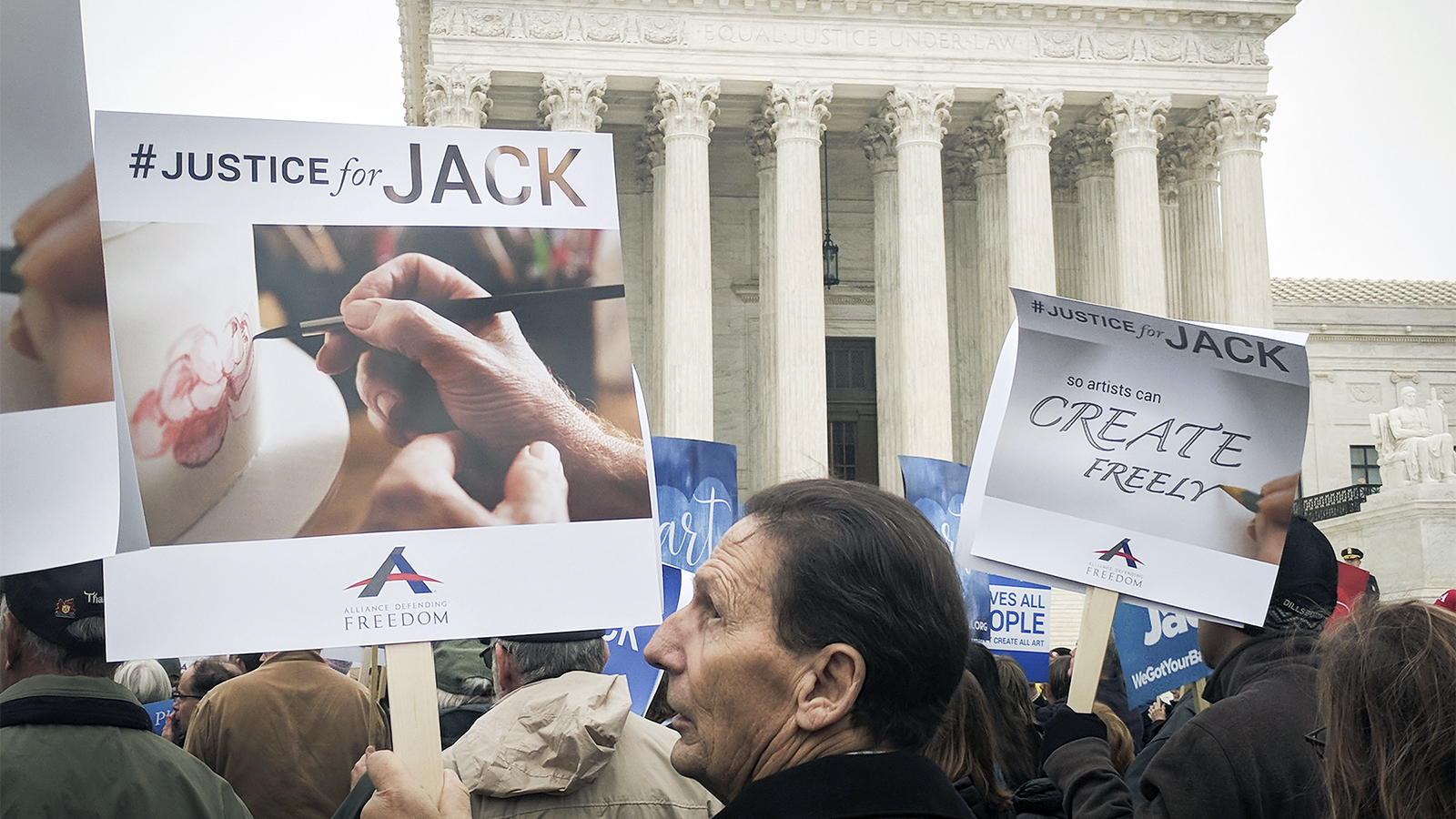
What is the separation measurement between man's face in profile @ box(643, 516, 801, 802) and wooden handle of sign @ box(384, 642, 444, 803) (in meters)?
0.89

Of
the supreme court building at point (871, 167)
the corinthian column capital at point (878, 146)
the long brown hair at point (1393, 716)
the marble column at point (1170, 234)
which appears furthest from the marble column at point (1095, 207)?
the long brown hair at point (1393, 716)

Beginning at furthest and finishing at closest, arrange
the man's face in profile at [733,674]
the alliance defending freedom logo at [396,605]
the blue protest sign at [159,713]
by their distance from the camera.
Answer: the blue protest sign at [159,713] → the alliance defending freedom logo at [396,605] → the man's face in profile at [733,674]

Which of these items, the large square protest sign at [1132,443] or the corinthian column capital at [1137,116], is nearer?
the large square protest sign at [1132,443]

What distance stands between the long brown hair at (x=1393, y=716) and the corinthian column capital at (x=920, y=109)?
102 feet

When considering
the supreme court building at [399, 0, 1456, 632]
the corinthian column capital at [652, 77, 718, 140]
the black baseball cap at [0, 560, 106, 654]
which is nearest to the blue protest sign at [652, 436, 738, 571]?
the black baseball cap at [0, 560, 106, 654]

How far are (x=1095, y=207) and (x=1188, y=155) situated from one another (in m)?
2.80

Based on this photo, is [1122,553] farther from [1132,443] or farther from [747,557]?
[747,557]

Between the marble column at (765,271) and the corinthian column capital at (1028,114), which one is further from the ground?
the corinthian column capital at (1028,114)

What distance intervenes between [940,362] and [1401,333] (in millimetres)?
20346

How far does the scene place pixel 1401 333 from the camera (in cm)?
4438

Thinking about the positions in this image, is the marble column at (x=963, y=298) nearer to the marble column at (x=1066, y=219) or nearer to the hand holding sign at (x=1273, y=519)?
the marble column at (x=1066, y=219)

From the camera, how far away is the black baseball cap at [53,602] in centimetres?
407

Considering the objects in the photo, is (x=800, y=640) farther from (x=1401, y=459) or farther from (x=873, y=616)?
(x=1401, y=459)

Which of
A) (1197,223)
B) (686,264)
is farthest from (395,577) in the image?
(1197,223)
